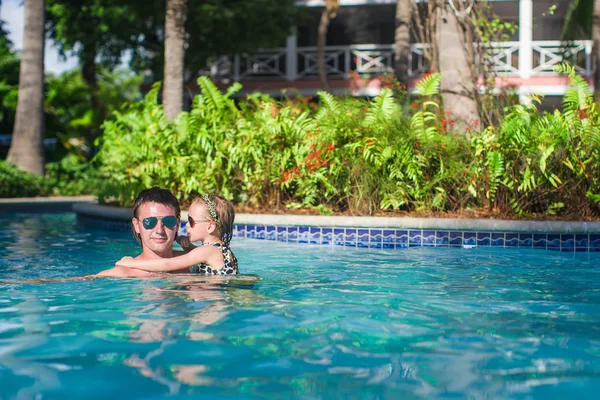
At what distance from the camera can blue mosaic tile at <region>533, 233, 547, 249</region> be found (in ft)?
25.9

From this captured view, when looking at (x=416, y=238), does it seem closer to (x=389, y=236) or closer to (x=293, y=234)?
(x=389, y=236)

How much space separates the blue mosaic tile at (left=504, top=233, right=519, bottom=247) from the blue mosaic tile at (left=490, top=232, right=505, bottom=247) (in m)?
0.04

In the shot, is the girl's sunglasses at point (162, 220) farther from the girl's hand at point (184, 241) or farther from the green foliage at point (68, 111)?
the green foliage at point (68, 111)

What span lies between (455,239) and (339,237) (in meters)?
1.25

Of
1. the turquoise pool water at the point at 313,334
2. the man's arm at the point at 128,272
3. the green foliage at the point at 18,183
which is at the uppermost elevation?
the green foliage at the point at 18,183

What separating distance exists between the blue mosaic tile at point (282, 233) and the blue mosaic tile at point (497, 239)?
226cm

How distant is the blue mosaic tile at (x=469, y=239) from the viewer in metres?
7.96

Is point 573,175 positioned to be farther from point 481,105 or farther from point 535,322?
point 535,322

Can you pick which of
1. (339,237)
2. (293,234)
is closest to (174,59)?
(293,234)

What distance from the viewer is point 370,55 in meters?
24.8

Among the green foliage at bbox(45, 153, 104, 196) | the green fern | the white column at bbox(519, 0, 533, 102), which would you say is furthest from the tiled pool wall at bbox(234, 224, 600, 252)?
the white column at bbox(519, 0, 533, 102)

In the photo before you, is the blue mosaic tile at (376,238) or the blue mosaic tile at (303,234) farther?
the blue mosaic tile at (303,234)

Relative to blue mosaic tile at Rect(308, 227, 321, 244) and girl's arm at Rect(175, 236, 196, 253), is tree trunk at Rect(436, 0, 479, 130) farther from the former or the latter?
girl's arm at Rect(175, 236, 196, 253)

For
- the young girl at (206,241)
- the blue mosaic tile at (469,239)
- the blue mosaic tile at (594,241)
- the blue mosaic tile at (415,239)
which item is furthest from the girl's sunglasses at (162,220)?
the blue mosaic tile at (594,241)
